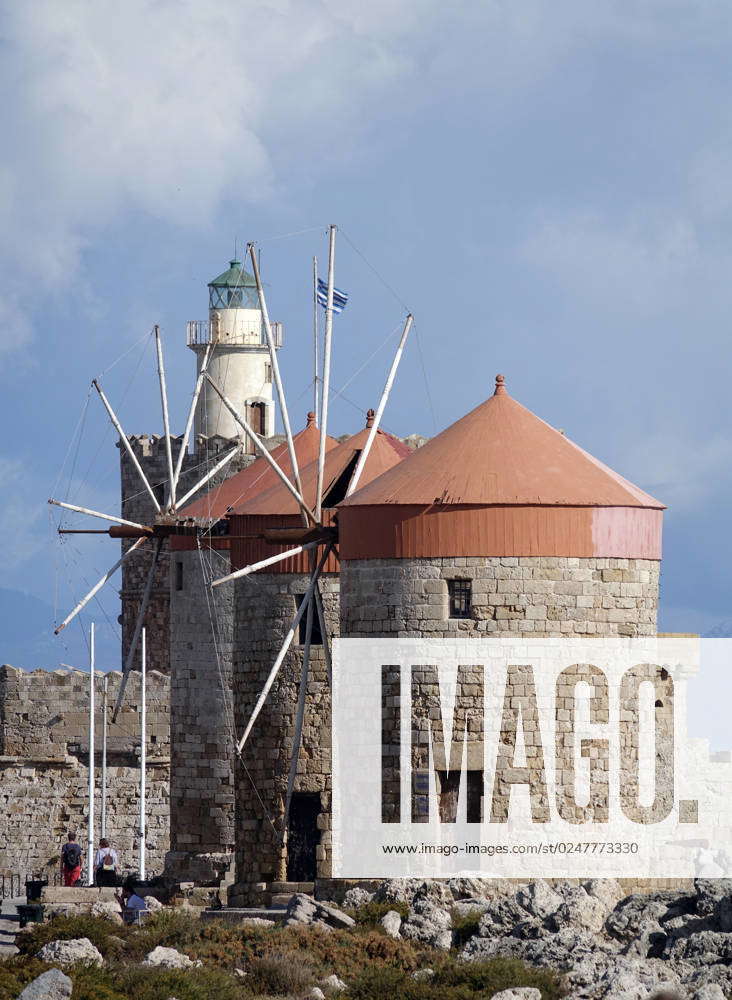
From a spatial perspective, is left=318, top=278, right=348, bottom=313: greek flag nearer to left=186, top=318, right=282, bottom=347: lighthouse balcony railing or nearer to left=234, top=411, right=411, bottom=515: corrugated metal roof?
left=234, top=411, right=411, bottom=515: corrugated metal roof

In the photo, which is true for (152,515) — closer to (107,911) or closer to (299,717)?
(299,717)

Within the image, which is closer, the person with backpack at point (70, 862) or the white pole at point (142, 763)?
the person with backpack at point (70, 862)

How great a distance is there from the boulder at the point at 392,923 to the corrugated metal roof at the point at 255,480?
12.9m

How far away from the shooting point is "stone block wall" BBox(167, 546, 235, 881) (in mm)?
45469

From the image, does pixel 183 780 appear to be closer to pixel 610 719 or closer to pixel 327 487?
pixel 327 487

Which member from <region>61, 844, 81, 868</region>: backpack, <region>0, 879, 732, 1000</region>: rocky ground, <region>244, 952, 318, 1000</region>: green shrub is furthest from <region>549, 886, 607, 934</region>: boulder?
<region>61, 844, 81, 868</region>: backpack

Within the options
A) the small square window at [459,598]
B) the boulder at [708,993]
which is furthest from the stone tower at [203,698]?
the boulder at [708,993]

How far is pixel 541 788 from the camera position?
33.5 m

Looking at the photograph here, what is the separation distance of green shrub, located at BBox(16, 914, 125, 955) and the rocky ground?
22mm

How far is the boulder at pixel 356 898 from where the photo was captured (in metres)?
32.5

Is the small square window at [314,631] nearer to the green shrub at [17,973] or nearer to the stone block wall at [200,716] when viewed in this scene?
the stone block wall at [200,716]

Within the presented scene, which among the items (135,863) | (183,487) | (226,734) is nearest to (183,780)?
(226,734)

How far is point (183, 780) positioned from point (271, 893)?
786 centimetres

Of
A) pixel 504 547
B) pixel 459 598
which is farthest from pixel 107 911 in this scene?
pixel 504 547
